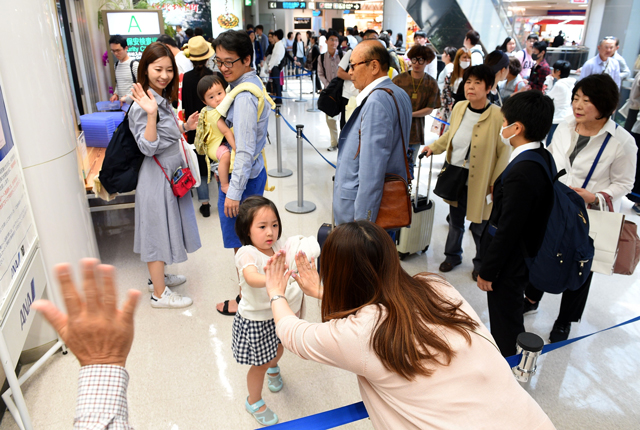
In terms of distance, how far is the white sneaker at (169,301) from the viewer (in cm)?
320

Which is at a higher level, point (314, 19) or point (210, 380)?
point (314, 19)

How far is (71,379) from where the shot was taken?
2.51 metres

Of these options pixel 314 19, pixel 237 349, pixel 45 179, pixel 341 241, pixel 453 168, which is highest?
pixel 314 19

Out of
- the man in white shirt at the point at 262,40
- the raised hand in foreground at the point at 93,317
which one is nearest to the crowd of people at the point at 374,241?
the raised hand in foreground at the point at 93,317

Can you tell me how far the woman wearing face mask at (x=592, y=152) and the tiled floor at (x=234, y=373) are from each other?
319 mm

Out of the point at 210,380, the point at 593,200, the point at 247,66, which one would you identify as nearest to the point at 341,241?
the point at 210,380

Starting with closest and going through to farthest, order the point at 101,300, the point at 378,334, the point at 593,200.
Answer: the point at 101,300
the point at 378,334
the point at 593,200

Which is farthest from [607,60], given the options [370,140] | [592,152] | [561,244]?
[370,140]

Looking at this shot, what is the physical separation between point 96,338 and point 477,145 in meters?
2.93

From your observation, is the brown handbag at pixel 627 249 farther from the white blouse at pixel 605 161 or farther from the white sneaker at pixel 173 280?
the white sneaker at pixel 173 280

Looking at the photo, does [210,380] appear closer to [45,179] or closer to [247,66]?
[45,179]

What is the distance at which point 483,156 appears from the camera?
10.7ft

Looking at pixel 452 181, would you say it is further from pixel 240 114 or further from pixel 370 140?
pixel 240 114

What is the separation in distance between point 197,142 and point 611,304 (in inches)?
130
